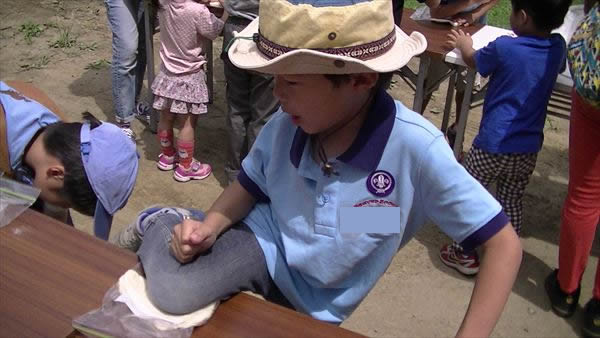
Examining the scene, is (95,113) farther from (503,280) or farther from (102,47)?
(503,280)

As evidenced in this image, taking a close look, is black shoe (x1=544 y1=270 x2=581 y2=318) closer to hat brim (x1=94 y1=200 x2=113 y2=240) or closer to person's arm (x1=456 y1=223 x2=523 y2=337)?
person's arm (x1=456 y1=223 x2=523 y2=337)

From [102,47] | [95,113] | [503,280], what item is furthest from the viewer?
[102,47]

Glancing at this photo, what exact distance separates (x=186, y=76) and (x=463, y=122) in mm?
1513

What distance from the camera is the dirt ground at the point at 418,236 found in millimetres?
2730

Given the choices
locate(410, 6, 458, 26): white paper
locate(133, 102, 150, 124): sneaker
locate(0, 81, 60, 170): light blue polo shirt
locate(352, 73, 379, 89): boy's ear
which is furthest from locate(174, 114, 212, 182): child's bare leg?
locate(352, 73, 379, 89): boy's ear

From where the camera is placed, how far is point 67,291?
4.00 feet

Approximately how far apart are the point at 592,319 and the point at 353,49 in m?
2.04

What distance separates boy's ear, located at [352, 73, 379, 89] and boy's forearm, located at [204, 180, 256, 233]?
0.39 m

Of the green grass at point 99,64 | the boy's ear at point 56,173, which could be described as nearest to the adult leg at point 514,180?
the boy's ear at point 56,173

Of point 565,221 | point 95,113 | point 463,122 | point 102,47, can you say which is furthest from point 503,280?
point 102,47

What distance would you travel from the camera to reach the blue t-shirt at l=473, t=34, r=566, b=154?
262 cm

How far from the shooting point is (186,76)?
3418 mm

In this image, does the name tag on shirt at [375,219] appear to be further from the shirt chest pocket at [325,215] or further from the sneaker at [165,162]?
the sneaker at [165,162]

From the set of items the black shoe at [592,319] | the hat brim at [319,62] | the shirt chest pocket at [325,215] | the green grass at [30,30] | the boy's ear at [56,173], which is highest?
the hat brim at [319,62]
